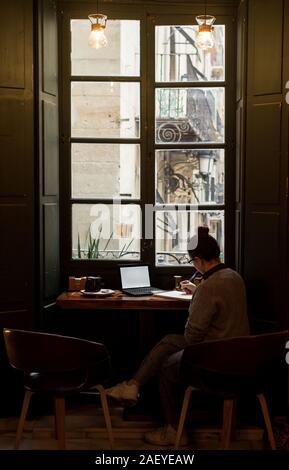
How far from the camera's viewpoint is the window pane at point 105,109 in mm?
4832

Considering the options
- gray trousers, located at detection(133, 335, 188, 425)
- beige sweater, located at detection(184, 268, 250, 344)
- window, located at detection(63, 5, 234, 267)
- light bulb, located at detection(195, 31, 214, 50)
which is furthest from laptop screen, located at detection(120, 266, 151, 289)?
light bulb, located at detection(195, 31, 214, 50)

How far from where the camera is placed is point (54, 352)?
351 centimetres

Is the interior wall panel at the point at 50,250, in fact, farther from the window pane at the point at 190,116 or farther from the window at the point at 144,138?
the window pane at the point at 190,116

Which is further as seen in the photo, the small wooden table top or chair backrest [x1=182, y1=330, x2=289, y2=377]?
the small wooden table top

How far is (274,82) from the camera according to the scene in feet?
14.1

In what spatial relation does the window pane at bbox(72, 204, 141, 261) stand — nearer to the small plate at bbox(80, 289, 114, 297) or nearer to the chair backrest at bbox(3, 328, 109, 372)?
the small plate at bbox(80, 289, 114, 297)

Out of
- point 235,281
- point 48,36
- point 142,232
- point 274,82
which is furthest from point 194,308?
point 48,36

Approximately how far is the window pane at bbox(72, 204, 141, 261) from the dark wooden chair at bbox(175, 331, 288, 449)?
1288mm

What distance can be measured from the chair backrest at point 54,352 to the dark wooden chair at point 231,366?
1.63 feet

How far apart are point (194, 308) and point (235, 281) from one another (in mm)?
268

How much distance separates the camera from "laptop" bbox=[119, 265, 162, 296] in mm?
4672

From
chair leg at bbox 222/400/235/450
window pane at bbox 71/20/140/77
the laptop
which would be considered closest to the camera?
chair leg at bbox 222/400/235/450

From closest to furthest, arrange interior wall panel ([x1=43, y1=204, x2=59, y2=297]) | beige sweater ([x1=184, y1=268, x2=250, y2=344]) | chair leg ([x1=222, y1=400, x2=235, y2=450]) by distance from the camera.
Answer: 1. chair leg ([x1=222, y1=400, x2=235, y2=450])
2. beige sweater ([x1=184, y1=268, x2=250, y2=344])
3. interior wall panel ([x1=43, y1=204, x2=59, y2=297])

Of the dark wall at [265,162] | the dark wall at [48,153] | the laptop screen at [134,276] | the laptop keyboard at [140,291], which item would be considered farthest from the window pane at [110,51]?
the laptop keyboard at [140,291]
